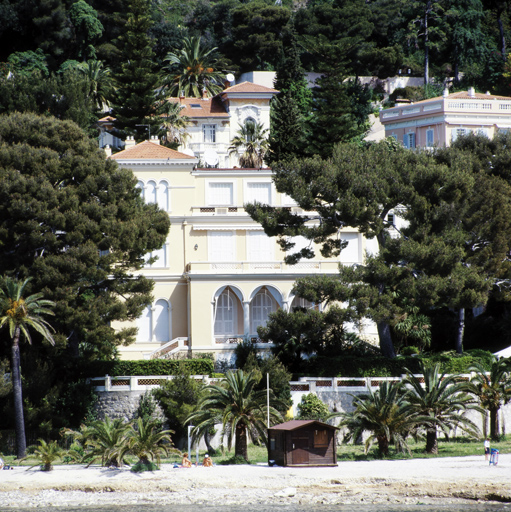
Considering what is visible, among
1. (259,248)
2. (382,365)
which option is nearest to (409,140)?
(259,248)

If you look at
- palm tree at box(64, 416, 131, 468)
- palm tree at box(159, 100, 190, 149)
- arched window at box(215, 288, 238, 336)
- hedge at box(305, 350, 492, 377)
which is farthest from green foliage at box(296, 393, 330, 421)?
palm tree at box(159, 100, 190, 149)

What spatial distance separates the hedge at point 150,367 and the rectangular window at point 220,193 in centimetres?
1184

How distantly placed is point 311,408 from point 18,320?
1210 centimetres

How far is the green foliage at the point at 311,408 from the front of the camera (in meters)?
41.5

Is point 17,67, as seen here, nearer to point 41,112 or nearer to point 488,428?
point 41,112

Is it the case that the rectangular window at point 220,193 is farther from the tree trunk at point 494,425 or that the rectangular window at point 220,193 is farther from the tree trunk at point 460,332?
the tree trunk at point 494,425

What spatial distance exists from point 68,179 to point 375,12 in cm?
5629

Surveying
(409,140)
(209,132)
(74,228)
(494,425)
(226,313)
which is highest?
(209,132)

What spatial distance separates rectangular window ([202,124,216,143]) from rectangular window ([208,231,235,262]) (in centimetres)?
2096

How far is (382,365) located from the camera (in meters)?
43.6

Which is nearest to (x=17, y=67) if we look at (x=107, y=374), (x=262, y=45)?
(x=262, y=45)

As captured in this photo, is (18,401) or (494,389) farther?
(18,401)

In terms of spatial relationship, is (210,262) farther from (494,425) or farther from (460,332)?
(494,425)

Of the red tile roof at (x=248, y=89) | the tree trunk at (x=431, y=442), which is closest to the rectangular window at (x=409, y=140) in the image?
the red tile roof at (x=248, y=89)
